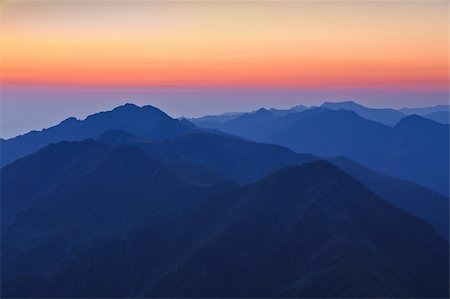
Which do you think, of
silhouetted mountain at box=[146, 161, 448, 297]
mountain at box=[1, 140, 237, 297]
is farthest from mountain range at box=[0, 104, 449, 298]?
mountain at box=[1, 140, 237, 297]

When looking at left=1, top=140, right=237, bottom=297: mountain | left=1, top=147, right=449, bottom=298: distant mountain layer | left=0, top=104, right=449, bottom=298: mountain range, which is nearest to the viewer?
left=1, top=147, right=449, bottom=298: distant mountain layer

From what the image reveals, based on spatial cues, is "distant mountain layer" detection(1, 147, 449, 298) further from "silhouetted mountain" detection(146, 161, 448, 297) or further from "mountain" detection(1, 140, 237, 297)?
"mountain" detection(1, 140, 237, 297)

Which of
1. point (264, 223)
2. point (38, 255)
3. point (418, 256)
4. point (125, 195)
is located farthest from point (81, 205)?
point (418, 256)

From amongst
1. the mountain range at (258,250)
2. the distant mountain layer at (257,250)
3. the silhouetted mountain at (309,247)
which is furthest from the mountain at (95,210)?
the silhouetted mountain at (309,247)

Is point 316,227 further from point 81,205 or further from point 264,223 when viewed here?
point 81,205

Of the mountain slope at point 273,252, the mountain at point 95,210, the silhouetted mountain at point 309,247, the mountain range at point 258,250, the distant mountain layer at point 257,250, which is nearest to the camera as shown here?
the silhouetted mountain at point 309,247

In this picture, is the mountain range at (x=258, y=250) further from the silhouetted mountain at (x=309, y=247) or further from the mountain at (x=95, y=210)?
the mountain at (x=95, y=210)

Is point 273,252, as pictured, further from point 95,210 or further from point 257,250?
point 95,210

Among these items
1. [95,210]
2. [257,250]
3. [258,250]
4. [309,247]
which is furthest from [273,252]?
[95,210]

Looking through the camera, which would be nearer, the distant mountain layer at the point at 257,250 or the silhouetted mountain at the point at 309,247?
the silhouetted mountain at the point at 309,247
